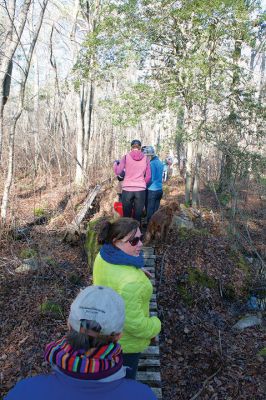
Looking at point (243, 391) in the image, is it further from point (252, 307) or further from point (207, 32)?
point (207, 32)

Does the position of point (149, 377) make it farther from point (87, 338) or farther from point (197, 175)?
point (197, 175)

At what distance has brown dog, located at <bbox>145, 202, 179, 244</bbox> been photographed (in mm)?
7641

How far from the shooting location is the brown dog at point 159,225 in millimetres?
7641

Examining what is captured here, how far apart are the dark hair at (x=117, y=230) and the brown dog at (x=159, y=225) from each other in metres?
4.49

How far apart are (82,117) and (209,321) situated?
12129 millimetres

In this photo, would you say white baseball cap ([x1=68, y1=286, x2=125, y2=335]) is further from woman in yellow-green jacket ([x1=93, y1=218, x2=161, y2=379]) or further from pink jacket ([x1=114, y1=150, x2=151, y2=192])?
pink jacket ([x1=114, y1=150, x2=151, y2=192])

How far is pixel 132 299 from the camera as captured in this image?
2.74 metres

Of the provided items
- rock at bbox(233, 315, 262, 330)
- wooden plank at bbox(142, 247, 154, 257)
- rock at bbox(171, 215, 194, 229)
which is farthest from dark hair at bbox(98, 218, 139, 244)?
rock at bbox(171, 215, 194, 229)

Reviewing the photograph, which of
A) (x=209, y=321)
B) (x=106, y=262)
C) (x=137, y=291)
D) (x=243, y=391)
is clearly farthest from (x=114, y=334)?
(x=209, y=321)

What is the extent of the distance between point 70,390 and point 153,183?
6.26m

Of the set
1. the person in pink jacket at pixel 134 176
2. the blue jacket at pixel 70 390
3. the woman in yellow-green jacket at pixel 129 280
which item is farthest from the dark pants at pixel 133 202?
the blue jacket at pixel 70 390

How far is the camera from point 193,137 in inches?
451

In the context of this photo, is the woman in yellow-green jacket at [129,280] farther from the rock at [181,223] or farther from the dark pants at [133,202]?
the rock at [181,223]

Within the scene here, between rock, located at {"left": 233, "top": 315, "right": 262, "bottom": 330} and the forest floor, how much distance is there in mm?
112
